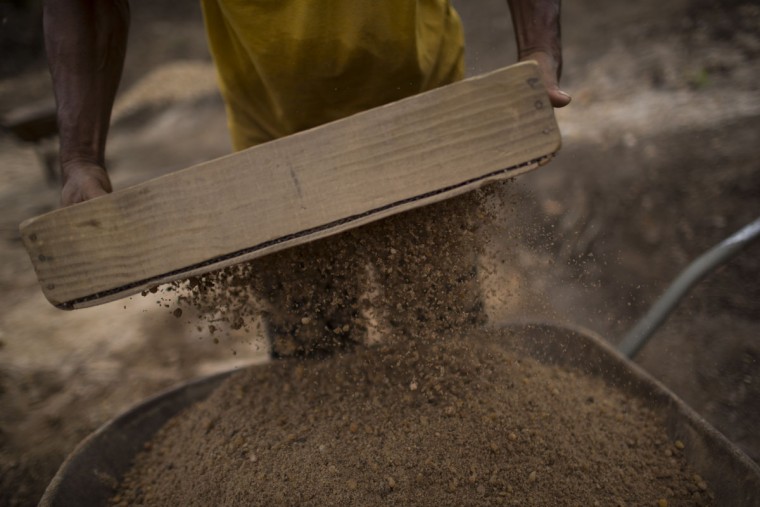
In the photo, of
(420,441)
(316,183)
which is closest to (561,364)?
(420,441)

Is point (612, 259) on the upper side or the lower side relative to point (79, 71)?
lower

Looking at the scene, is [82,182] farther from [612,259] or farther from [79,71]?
[612,259]

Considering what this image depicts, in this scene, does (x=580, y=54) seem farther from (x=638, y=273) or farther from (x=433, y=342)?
(x=433, y=342)

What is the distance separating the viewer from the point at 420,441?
1238 mm

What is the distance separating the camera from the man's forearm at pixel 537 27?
3.90ft

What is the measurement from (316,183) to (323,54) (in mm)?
428

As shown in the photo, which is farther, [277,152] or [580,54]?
[580,54]

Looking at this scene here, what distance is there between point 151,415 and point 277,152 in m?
1.02

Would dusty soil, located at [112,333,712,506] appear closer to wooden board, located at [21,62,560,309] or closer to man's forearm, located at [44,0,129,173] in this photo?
wooden board, located at [21,62,560,309]

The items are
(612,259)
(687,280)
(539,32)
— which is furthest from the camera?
(612,259)

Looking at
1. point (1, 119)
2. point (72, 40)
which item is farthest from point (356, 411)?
point (1, 119)

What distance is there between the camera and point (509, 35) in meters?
6.73

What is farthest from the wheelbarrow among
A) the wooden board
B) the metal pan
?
the wooden board

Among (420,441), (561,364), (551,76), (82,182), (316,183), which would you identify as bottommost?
(561,364)
